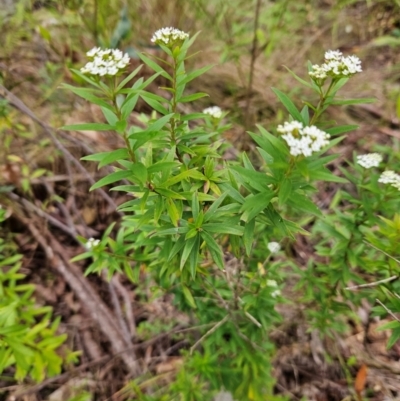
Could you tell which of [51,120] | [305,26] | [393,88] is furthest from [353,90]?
[51,120]

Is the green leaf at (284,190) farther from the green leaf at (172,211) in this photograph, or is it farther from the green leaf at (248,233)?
the green leaf at (172,211)

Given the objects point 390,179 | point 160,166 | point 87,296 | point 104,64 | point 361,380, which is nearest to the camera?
point 104,64

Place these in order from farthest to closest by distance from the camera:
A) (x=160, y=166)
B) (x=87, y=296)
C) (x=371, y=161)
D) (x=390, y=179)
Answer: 1. (x=87, y=296)
2. (x=371, y=161)
3. (x=390, y=179)
4. (x=160, y=166)

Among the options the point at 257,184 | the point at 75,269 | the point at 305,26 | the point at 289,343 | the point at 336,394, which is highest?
the point at 305,26

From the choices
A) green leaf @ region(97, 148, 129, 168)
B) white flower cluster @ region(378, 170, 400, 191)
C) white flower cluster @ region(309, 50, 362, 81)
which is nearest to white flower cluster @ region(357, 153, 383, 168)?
white flower cluster @ region(378, 170, 400, 191)

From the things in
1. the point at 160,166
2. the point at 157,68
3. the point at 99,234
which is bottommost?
the point at 99,234

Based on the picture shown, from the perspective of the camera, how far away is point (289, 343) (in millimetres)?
2781

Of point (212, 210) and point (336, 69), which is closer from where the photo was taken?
point (336, 69)

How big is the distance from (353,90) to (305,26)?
1.33 m

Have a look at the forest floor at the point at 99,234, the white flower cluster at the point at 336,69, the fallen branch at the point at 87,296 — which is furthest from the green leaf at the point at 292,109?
the fallen branch at the point at 87,296

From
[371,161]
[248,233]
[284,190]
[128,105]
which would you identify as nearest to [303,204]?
[284,190]

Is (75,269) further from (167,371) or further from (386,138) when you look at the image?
(386,138)

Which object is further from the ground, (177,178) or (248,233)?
(177,178)

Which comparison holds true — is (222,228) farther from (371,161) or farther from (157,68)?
(371,161)
